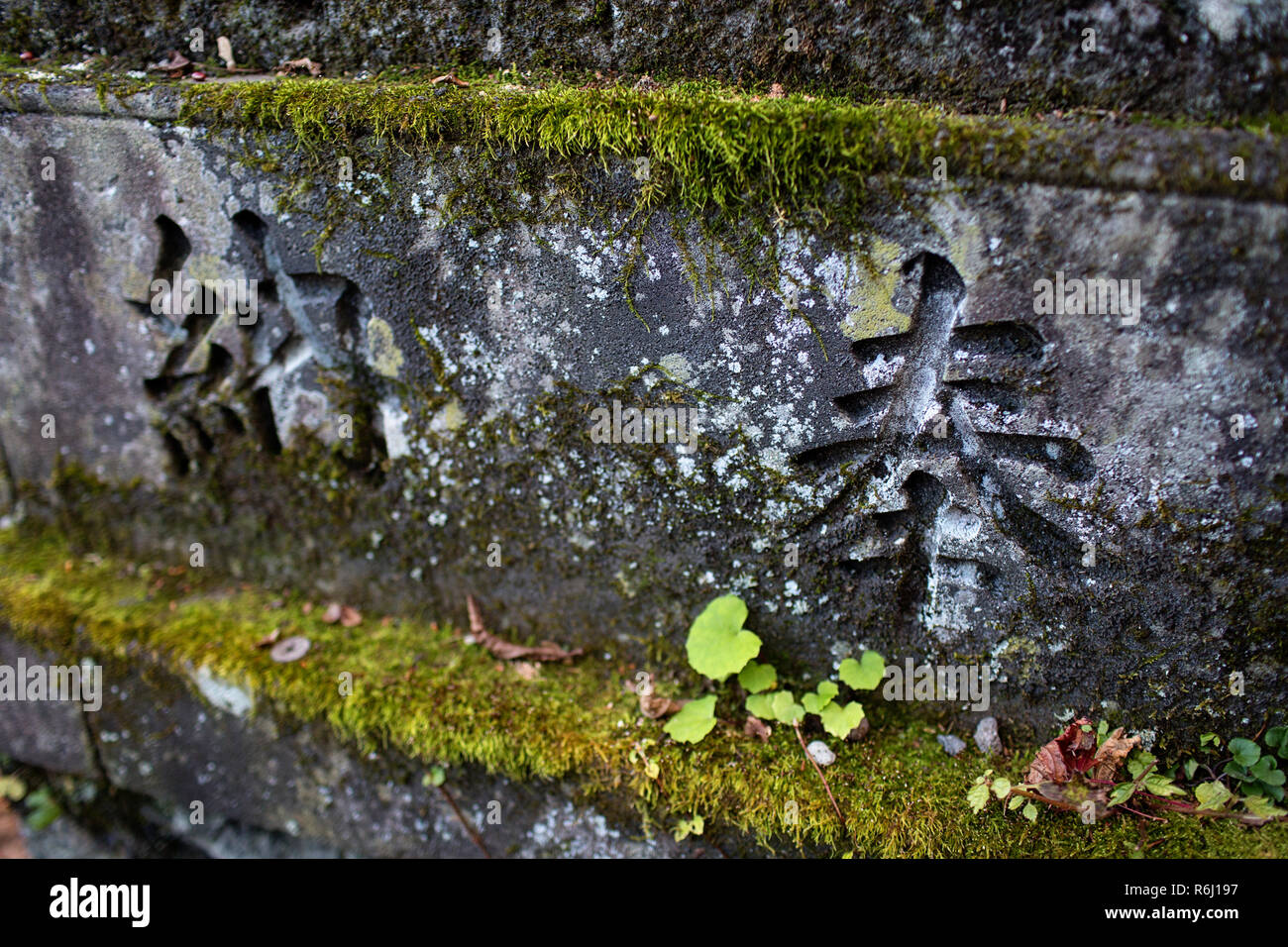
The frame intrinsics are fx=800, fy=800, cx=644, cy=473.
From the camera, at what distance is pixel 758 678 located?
2512 mm

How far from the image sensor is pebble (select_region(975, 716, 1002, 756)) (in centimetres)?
238

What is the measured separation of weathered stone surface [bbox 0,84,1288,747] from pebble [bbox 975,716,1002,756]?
61 mm

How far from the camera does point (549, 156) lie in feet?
7.33

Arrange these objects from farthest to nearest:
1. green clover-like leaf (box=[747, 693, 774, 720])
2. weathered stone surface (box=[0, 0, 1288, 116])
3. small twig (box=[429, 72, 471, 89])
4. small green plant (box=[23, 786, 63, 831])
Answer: small green plant (box=[23, 786, 63, 831]) < green clover-like leaf (box=[747, 693, 774, 720]) < small twig (box=[429, 72, 471, 89]) < weathered stone surface (box=[0, 0, 1288, 116])

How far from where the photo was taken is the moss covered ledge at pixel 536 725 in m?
2.18

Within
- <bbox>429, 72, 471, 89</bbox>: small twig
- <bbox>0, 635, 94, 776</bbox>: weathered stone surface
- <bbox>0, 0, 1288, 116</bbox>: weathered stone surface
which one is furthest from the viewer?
<bbox>0, 635, 94, 776</bbox>: weathered stone surface

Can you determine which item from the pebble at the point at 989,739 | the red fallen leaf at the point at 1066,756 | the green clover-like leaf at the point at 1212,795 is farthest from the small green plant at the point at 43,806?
the green clover-like leaf at the point at 1212,795

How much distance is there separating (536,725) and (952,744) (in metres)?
1.28

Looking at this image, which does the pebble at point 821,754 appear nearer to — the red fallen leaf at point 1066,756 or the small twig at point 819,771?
the small twig at point 819,771

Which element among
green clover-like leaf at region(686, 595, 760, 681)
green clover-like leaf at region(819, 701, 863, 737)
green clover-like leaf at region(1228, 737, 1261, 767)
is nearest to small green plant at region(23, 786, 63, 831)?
green clover-like leaf at region(686, 595, 760, 681)

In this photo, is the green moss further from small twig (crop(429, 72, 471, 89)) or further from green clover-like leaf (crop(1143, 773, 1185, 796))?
green clover-like leaf (crop(1143, 773, 1185, 796))

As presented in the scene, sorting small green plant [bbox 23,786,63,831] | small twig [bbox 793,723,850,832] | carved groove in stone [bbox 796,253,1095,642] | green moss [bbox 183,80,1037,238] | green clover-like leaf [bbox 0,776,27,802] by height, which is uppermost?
green moss [bbox 183,80,1037,238]

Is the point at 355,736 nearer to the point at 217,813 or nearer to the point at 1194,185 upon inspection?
the point at 217,813

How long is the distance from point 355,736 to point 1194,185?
114 inches
